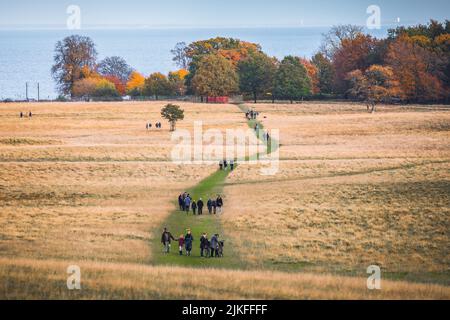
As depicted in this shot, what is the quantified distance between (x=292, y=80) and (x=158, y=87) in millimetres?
34622

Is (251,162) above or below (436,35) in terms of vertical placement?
below

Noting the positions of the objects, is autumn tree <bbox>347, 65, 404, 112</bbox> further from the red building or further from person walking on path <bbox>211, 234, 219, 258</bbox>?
person walking on path <bbox>211, 234, 219, 258</bbox>

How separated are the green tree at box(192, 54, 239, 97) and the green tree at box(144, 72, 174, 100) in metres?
17.6

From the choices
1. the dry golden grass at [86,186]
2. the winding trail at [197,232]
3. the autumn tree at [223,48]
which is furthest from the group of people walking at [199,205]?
the autumn tree at [223,48]

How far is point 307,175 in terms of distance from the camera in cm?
5809

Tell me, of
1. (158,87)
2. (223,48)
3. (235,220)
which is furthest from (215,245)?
(223,48)

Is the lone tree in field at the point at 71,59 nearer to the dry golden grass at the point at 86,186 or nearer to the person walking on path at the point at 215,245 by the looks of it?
the dry golden grass at the point at 86,186

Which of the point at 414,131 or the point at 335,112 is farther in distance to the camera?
the point at 335,112

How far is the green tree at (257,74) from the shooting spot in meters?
143

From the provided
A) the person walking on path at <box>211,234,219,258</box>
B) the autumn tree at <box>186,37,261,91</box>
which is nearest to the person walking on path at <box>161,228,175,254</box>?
the person walking on path at <box>211,234,219,258</box>
